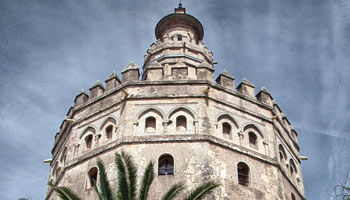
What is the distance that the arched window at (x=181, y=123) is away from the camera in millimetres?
17250

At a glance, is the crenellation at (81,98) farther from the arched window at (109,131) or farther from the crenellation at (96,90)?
the arched window at (109,131)

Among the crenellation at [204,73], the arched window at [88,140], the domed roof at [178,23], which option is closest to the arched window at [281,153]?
the crenellation at [204,73]

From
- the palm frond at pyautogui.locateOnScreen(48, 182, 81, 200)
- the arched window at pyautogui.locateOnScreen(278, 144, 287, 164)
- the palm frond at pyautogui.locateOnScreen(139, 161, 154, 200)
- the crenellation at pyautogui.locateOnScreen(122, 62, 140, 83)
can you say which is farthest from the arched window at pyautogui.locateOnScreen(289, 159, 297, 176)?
the palm frond at pyautogui.locateOnScreen(48, 182, 81, 200)

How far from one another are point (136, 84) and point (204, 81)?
8.30 ft

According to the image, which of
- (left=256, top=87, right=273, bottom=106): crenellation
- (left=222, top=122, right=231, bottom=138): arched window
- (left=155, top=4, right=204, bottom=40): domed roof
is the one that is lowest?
(left=222, top=122, right=231, bottom=138): arched window

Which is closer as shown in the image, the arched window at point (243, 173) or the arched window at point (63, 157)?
the arched window at point (243, 173)

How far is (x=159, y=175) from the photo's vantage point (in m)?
16.0

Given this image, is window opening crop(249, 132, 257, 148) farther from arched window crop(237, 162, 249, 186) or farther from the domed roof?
the domed roof

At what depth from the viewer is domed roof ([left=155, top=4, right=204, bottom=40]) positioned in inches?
997

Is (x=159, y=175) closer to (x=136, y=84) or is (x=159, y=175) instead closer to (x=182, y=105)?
(x=182, y=105)

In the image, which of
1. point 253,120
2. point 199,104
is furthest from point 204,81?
point 253,120

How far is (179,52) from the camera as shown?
2302 centimetres

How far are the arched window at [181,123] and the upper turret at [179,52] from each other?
191cm

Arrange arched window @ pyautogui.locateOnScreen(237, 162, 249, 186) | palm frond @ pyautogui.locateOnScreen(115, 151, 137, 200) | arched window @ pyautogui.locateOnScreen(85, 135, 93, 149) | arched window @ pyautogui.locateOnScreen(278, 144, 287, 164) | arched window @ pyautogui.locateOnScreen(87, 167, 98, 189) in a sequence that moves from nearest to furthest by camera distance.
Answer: palm frond @ pyautogui.locateOnScreen(115, 151, 137, 200) < arched window @ pyautogui.locateOnScreen(237, 162, 249, 186) < arched window @ pyautogui.locateOnScreen(87, 167, 98, 189) < arched window @ pyautogui.locateOnScreen(85, 135, 93, 149) < arched window @ pyautogui.locateOnScreen(278, 144, 287, 164)
